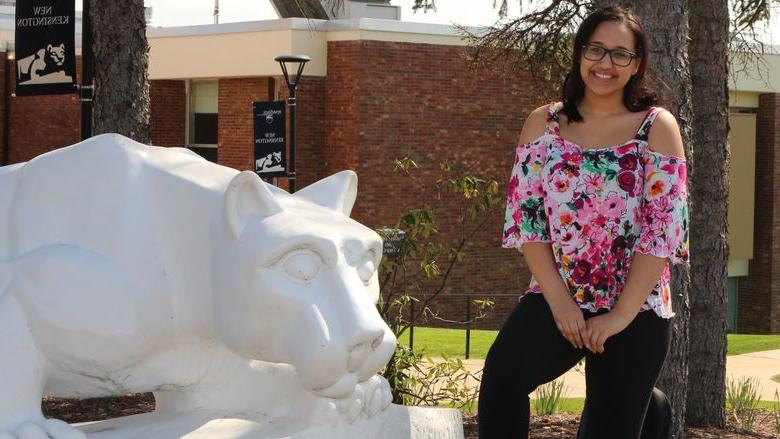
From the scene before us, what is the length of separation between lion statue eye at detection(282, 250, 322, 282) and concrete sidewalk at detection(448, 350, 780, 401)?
733cm

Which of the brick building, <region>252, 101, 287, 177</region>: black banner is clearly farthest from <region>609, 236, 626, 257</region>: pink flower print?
the brick building

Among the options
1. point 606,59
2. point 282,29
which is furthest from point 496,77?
point 606,59

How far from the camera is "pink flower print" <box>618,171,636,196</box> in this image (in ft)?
11.3

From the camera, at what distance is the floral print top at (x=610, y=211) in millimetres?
3436

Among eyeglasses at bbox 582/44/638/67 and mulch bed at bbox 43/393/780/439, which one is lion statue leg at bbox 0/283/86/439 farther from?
mulch bed at bbox 43/393/780/439

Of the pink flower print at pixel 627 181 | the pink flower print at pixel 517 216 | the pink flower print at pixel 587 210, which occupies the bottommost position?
the pink flower print at pixel 517 216

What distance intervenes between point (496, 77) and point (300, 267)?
18.6 meters

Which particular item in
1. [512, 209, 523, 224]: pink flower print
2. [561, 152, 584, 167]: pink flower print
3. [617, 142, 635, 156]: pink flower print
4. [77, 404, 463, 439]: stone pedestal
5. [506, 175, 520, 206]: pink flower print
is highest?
[617, 142, 635, 156]: pink flower print

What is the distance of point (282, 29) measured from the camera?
2005cm


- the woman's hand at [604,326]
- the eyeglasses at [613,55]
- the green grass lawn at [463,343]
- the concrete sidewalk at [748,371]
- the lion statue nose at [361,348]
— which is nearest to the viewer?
the lion statue nose at [361,348]

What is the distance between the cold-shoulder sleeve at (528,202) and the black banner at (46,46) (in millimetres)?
5080

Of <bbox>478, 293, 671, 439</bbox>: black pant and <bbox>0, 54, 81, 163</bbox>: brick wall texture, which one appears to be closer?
<bbox>478, 293, 671, 439</bbox>: black pant

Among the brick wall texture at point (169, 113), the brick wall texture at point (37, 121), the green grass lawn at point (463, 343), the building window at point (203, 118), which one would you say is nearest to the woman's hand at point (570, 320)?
the green grass lawn at point (463, 343)

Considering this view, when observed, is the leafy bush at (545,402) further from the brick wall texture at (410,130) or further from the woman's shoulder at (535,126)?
the brick wall texture at (410,130)
